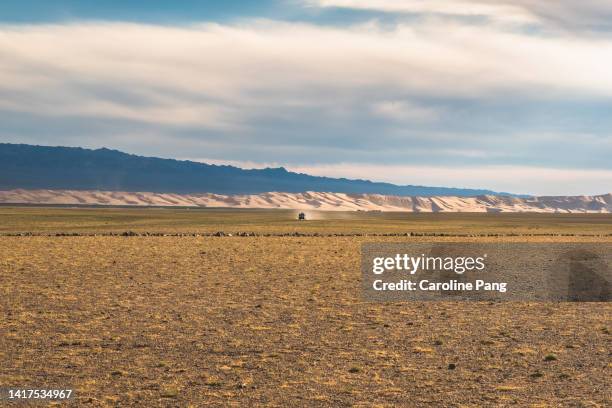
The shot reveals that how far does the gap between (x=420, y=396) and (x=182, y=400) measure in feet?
13.0

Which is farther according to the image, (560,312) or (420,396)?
(560,312)

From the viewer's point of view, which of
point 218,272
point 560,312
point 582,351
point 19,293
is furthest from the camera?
point 218,272

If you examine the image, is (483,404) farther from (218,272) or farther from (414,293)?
(218,272)

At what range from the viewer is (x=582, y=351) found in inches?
604

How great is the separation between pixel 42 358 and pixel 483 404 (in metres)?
8.70

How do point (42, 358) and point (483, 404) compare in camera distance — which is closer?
point (483, 404)

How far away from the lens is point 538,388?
12.3 m

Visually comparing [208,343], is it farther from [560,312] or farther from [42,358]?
[560,312]

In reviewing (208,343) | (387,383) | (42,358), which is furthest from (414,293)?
(42,358)

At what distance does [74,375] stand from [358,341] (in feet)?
21.3

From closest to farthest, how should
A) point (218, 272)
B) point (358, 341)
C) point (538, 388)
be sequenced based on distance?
point (538, 388)
point (358, 341)
point (218, 272)

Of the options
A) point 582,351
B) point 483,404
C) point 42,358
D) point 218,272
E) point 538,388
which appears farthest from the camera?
point 218,272

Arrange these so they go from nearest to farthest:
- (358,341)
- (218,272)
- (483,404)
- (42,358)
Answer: (483,404)
(42,358)
(358,341)
(218,272)

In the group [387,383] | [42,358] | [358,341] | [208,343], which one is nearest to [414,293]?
[358,341]
